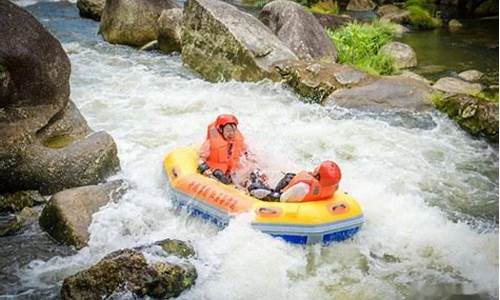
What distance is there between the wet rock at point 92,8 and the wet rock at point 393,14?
28.7 ft

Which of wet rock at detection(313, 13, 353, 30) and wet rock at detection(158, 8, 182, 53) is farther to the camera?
wet rock at detection(313, 13, 353, 30)

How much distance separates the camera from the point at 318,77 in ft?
34.4

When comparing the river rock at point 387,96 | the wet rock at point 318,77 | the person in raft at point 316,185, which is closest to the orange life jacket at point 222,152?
the person in raft at point 316,185

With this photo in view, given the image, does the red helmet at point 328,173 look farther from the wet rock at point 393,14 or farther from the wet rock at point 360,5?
the wet rock at point 360,5

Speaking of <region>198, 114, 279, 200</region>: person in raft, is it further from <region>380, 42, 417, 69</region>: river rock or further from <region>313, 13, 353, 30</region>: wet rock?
<region>313, 13, 353, 30</region>: wet rock

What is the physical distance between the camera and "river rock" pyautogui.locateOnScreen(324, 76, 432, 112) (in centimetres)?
980

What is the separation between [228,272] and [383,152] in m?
3.85

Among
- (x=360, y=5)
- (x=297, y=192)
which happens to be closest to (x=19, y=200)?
(x=297, y=192)

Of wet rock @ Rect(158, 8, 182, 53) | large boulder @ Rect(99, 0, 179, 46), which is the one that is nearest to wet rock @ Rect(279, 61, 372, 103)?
wet rock @ Rect(158, 8, 182, 53)

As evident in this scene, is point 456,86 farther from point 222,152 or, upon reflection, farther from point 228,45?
point 222,152

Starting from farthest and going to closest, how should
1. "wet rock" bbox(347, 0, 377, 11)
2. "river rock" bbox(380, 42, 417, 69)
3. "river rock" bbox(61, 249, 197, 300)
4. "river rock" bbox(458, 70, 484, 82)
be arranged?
"wet rock" bbox(347, 0, 377, 11) < "river rock" bbox(380, 42, 417, 69) < "river rock" bbox(458, 70, 484, 82) < "river rock" bbox(61, 249, 197, 300)

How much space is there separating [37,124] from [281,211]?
3218mm

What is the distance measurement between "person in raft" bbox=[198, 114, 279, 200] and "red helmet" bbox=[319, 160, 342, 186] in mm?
822

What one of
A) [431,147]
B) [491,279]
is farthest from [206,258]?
[431,147]
